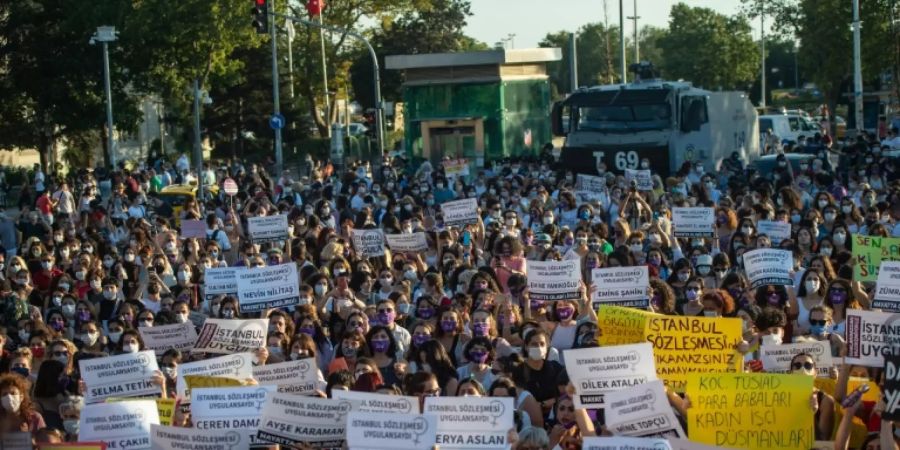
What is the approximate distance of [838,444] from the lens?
9.23m

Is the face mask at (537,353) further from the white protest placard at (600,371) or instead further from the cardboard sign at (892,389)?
the cardboard sign at (892,389)

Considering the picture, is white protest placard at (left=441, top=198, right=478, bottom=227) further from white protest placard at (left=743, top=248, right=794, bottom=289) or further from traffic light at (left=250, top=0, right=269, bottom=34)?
traffic light at (left=250, top=0, right=269, bottom=34)

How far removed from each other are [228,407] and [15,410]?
1.67 m

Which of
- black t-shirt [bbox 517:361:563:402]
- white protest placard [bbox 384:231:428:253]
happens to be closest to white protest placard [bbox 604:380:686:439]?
black t-shirt [bbox 517:361:563:402]

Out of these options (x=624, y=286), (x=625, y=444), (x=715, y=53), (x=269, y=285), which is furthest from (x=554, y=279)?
(x=715, y=53)

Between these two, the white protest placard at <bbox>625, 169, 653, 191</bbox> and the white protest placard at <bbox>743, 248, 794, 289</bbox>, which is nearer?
the white protest placard at <bbox>743, 248, 794, 289</bbox>

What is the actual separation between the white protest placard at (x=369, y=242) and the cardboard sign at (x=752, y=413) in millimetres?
9028

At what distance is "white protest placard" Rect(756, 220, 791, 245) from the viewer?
17281 mm

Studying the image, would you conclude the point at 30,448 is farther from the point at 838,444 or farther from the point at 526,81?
the point at 526,81

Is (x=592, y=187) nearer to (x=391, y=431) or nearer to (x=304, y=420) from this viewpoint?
(x=304, y=420)

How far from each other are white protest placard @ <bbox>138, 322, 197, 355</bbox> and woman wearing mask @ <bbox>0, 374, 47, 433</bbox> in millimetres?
2735

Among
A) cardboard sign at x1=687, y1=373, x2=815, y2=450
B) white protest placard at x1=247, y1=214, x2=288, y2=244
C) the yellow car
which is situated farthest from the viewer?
the yellow car

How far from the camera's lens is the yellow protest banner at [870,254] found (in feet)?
48.4

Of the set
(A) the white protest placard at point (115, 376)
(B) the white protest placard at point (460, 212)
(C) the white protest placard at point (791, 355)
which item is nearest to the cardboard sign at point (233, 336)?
(A) the white protest placard at point (115, 376)
